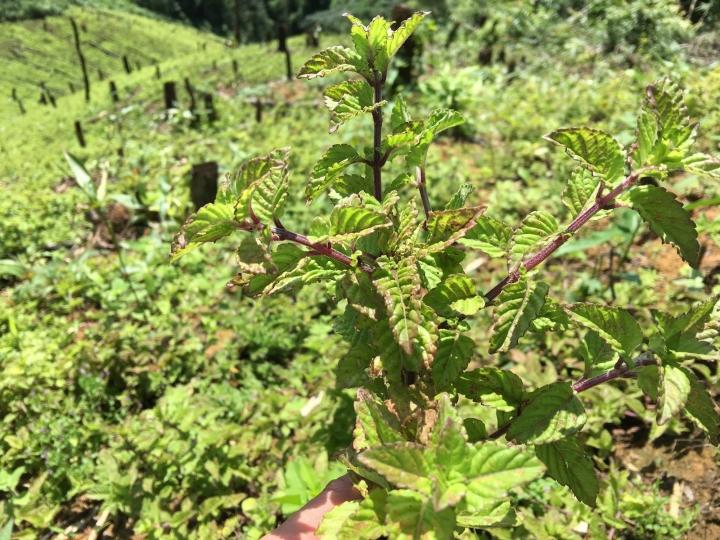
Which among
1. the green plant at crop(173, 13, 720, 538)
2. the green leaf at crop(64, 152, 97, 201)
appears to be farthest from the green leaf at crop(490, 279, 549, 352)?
the green leaf at crop(64, 152, 97, 201)

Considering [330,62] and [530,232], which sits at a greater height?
[330,62]

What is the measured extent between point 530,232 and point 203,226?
2.18ft

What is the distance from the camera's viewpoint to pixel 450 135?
7586 millimetres

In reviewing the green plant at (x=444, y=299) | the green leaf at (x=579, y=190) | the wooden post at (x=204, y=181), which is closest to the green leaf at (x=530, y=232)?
the green plant at (x=444, y=299)

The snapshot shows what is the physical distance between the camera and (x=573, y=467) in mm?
1077

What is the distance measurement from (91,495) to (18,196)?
679 centimetres

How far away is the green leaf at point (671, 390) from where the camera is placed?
843 mm

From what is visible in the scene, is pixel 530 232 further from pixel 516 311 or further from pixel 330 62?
pixel 330 62

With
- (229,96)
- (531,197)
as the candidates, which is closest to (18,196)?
(229,96)

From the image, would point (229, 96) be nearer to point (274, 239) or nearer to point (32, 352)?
point (32, 352)

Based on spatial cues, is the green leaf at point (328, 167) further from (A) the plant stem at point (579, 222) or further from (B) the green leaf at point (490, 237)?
(A) the plant stem at point (579, 222)

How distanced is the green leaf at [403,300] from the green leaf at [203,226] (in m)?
0.33

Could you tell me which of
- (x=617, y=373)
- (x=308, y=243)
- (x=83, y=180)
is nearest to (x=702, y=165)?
(x=617, y=373)

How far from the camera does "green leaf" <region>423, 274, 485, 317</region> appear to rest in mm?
1026
